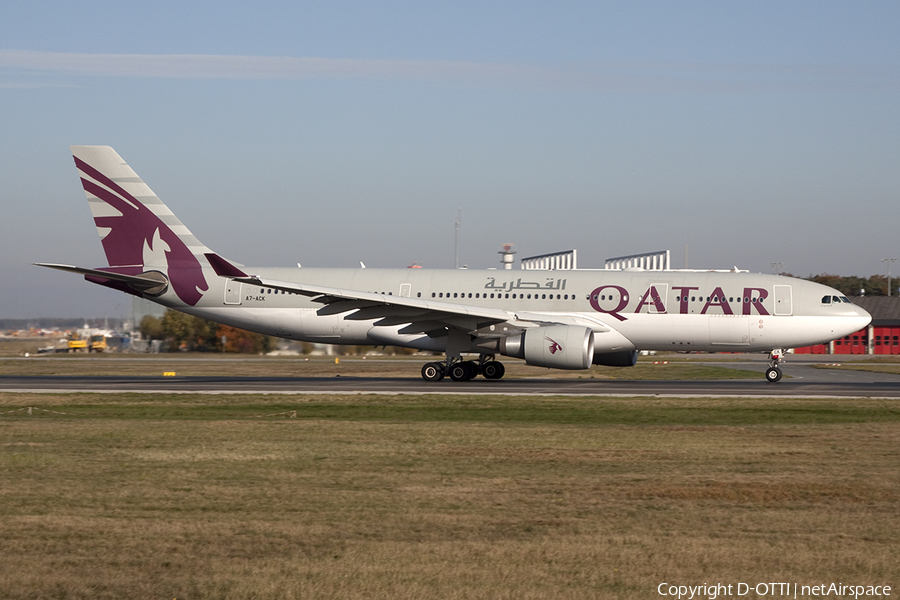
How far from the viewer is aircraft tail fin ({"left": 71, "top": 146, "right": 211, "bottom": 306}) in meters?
32.1

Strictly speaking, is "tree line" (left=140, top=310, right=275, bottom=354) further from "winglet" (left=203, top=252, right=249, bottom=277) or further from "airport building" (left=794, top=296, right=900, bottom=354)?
"airport building" (left=794, top=296, right=900, bottom=354)

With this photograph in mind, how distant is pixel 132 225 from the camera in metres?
32.2

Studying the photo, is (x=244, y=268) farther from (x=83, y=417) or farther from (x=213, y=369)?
(x=83, y=417)

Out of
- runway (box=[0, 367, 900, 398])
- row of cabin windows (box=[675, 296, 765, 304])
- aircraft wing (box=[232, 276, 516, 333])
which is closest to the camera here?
runway (box=[0, 367, 900, 398])

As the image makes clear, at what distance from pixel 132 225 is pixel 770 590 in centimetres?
2894

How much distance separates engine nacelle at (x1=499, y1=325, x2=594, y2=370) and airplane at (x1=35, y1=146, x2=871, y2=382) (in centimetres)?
3

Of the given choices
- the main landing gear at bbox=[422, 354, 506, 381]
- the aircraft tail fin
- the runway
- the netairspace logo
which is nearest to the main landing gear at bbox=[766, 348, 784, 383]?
the runway

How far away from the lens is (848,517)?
9719 millimetres

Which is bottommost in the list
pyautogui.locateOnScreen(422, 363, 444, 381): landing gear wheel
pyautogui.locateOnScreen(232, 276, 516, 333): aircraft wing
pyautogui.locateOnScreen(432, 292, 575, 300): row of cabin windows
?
pyautogui.locateOnScreen(422, 363, 444, 381): landing gear wheel

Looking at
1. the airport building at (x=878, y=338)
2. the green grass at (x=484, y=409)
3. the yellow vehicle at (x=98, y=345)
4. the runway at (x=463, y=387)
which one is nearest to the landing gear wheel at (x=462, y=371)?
the runway at (x=463, y=387)

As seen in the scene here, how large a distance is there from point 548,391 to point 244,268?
13.2 m

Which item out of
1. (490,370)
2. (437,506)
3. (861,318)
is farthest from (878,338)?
(437,506)

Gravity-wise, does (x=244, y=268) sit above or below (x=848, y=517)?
above

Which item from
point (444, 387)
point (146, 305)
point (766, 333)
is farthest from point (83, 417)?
point (146, 305)
